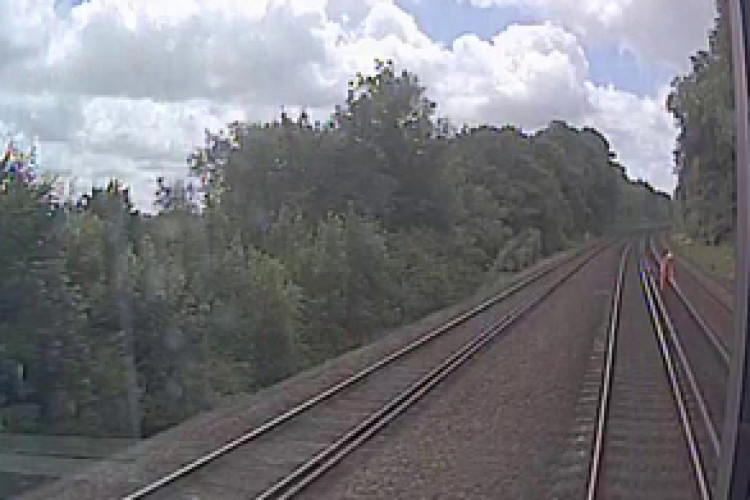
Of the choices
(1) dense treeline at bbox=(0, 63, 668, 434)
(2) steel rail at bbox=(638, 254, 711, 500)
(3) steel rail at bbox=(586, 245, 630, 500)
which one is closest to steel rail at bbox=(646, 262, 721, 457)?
(2) steel rail at bbox=(638, 254, 711, 500)

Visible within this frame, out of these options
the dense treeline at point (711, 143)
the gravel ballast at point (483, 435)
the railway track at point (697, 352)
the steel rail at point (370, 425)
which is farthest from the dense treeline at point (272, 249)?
the steel rail at point (370, 425)

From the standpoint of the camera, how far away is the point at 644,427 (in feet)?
35.1

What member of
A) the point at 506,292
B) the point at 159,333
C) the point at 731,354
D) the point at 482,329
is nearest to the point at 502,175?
the point at 506,292

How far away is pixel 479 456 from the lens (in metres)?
9.30

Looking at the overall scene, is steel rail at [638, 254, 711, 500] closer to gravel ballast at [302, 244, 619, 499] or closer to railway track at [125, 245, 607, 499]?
gravel ballast at [302, 244, 619, 499]

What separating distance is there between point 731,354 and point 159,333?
12283 millimetres

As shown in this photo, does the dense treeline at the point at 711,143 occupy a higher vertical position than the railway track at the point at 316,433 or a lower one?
higher

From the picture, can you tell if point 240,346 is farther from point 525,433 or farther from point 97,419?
point 525,433

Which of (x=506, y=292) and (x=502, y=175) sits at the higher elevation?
(x=502, y=175)

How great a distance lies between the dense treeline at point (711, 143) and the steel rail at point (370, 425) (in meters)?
3.57

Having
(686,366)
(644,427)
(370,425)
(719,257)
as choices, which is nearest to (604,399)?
(644,427)

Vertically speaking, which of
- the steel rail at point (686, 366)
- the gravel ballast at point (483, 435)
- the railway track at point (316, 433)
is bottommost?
the gravel ballast at point (483, 435)

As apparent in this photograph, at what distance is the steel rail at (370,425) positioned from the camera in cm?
793

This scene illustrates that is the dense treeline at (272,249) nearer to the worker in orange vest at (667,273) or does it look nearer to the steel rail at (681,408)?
the worker in orange vest at (667,273)
